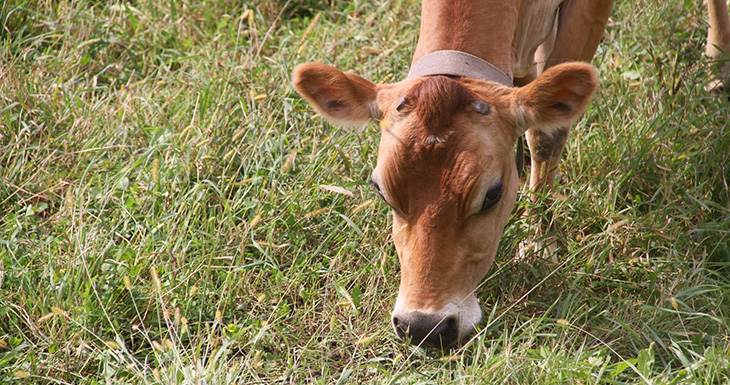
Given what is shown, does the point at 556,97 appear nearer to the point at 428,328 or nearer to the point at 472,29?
the point at 472,29

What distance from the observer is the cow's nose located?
3.78 m

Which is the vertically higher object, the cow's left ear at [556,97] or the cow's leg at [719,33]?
the cow's left ear at [556,97]

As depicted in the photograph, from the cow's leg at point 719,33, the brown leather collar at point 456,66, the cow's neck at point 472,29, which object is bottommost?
the cow's leg at point 719,33

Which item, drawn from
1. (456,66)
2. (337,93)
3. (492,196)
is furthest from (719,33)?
(337,93)

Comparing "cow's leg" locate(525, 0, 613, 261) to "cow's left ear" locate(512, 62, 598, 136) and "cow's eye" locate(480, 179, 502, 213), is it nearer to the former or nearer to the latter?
"cow's left ear" locate(512, 62, 598, 136)

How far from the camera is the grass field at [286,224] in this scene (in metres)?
4.06

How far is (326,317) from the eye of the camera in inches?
176

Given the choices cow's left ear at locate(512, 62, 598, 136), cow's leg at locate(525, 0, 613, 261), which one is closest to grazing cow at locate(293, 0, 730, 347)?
cow's left ear at locate(512, 62, 598, 136)

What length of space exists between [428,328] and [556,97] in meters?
1.20

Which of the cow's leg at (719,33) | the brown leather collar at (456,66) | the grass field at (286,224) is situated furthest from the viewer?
the cow's leg at (719,33)

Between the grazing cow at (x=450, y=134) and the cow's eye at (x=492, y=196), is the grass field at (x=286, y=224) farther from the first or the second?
the cow's eye at (x=492, y=196)

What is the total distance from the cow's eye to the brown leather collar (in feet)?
1.87

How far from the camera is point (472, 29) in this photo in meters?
4.39

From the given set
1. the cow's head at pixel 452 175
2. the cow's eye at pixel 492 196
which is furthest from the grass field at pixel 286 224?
the cow's eye at pixel 492 196
